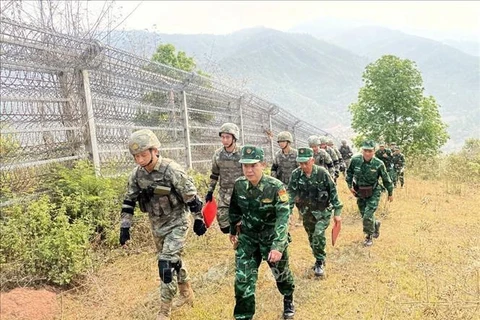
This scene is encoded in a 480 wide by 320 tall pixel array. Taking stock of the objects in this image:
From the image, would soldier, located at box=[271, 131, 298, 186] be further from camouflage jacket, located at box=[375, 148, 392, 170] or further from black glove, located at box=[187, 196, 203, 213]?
camouflage jacket, located at box=[375, 148, 392, 170]

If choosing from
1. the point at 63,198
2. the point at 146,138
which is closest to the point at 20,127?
the point at 63,198

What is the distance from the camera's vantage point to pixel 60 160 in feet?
21.2

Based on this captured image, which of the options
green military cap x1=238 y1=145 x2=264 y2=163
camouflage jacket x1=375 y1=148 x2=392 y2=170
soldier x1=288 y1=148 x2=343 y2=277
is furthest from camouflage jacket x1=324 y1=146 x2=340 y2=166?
green military cap x1=238 y1=145 x2=264 y2=163

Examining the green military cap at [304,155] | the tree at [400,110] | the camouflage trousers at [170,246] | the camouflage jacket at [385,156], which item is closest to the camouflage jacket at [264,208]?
the camouflage trousers at [170,246]

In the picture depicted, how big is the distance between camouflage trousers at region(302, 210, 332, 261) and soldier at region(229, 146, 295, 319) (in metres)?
1.37

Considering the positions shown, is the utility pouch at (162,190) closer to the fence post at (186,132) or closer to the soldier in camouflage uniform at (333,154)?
the fence post at (186,132)

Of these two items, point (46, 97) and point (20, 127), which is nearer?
point (20, 127)

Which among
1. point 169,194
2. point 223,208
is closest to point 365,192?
point 223,208

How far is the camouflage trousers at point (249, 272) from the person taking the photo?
396 centimetres

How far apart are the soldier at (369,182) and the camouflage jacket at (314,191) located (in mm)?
1667

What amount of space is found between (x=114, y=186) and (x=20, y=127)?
1596 mm

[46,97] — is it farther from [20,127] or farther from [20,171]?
[20,171]

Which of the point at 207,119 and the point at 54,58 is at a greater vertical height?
the point at 54,58

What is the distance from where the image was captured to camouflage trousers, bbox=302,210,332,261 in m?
5.56
